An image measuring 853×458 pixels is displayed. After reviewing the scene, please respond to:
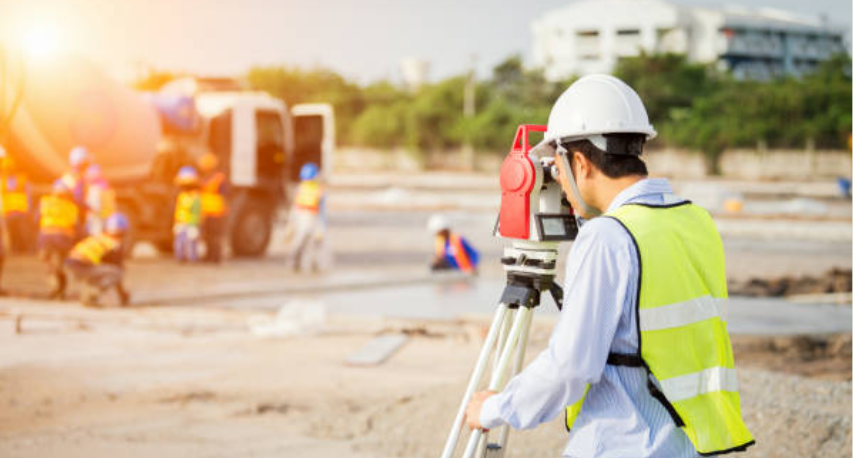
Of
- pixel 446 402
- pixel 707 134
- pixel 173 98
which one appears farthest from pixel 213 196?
pixel 707 134

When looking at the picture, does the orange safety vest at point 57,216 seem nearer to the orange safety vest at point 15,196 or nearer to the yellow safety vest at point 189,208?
the orange safety vest at point 15,196

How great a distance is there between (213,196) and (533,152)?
12955 millimetres

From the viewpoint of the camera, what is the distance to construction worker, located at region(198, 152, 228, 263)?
1480 cm

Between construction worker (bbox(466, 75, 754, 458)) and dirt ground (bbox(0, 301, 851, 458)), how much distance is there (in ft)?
9.20

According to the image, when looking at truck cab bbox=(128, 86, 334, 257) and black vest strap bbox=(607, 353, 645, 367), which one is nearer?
black vest strap bbox=(607, 353, 645, 367)

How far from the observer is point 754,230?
68.4 ft

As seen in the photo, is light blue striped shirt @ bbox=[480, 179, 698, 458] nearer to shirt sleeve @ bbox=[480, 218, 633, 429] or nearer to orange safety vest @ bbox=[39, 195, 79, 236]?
shirt sleeve @ bbox=[480, 218, 633, 429]

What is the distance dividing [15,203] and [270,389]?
755cm

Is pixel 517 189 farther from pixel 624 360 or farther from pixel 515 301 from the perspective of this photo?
pixel 624 360

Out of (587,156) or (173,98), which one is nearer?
(587,156)

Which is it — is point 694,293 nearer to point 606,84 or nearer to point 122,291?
point 606,84

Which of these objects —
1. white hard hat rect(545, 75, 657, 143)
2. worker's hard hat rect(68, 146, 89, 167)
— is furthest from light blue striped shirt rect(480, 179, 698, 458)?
worker's hard hat rect(68, 146, 89, 167)

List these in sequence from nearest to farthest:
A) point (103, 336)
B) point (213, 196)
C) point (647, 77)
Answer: point (103, 336), point (213, 196), point (647, 77)

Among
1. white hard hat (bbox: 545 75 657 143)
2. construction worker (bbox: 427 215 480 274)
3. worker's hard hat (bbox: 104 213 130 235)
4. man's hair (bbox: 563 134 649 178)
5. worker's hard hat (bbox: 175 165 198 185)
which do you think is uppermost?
white hard hat (bbox: 545 75 657 143)
